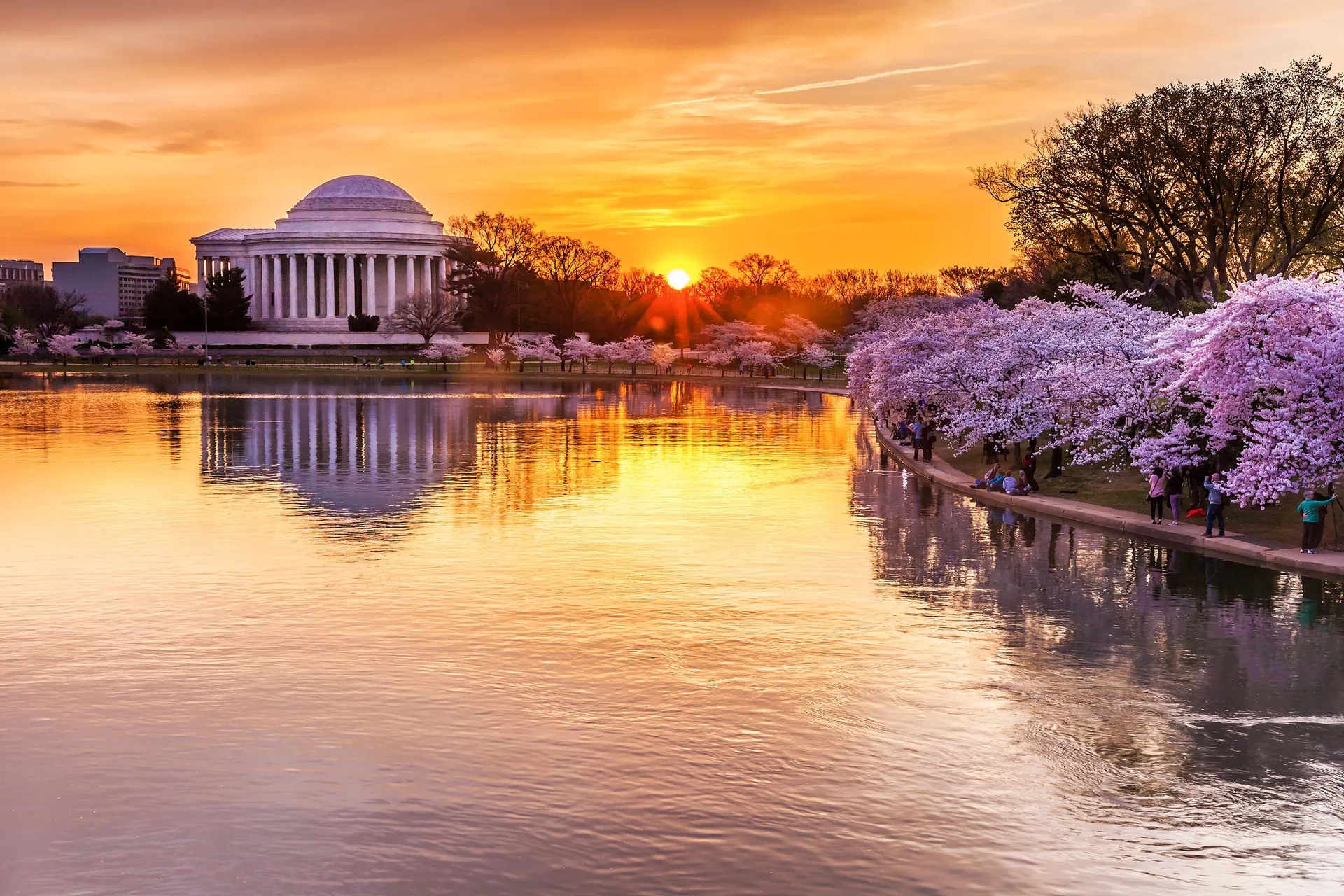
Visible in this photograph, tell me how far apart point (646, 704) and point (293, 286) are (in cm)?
17267

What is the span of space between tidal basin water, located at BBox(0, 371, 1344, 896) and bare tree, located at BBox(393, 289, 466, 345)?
4842 inches

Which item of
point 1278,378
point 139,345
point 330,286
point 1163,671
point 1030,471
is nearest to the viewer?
point 1163,671

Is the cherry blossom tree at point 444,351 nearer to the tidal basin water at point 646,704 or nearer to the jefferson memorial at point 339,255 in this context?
the jefferson memorial at point 339,255

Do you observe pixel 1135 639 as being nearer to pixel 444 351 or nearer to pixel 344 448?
pixel 344 448

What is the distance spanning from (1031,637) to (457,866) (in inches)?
438

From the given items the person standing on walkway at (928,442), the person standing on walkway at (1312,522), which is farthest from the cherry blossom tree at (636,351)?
the person standing on walkway at (1312,522)

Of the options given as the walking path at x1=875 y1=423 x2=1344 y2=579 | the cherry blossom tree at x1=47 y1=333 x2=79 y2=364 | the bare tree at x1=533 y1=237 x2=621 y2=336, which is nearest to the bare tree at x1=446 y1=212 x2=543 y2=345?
the bare tree at x1=533 y1=237 x2=621 y2=336

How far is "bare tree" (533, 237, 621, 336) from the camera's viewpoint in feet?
524

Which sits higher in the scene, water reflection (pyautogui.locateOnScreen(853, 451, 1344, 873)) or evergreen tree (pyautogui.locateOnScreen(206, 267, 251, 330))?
evergreen tree (pyautogui.locateOnScreen(206, 267, 251, 330))

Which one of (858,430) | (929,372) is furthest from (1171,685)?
(858,430)

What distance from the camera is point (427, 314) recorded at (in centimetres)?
15700

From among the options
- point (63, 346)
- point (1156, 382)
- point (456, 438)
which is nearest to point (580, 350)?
point (63, 346)

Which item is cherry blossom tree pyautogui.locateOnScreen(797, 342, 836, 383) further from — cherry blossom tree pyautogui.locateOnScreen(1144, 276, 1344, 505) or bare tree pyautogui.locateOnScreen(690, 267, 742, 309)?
cherry blossom tree pyautogui.locateOnScreen(1144, 276, 1344, 505)

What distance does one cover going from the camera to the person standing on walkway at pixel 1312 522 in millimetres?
27141
